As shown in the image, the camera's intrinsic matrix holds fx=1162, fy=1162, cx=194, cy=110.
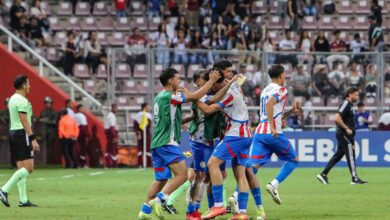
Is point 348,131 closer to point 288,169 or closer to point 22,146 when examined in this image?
point 288,169

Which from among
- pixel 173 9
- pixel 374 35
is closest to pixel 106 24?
pixel 173 9

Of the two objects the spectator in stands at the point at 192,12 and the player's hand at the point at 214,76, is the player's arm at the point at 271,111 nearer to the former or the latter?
the player's hand at the point at 214,76

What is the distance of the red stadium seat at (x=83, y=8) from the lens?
42.8 meters

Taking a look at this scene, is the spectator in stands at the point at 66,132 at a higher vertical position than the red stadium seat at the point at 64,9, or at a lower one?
lower

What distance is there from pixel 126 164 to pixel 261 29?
7314mm

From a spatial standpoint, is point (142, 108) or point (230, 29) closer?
point (142, 108)

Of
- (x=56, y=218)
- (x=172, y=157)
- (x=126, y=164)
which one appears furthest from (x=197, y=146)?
(x=126, y=164)

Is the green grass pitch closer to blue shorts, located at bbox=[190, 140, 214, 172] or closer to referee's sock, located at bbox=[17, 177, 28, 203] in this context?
referee's sock, located at bbox=[17, 177, 28, 203]

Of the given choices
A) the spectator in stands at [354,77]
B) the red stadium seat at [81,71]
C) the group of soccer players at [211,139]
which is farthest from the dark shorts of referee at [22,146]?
the red stadium seat at [81,71]

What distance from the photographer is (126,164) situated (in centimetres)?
3741

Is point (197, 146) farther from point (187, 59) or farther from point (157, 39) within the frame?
point (157, 39)

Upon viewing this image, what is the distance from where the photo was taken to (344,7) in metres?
42.3

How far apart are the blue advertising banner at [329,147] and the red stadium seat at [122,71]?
3.38 meters

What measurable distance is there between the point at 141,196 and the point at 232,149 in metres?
6.54
